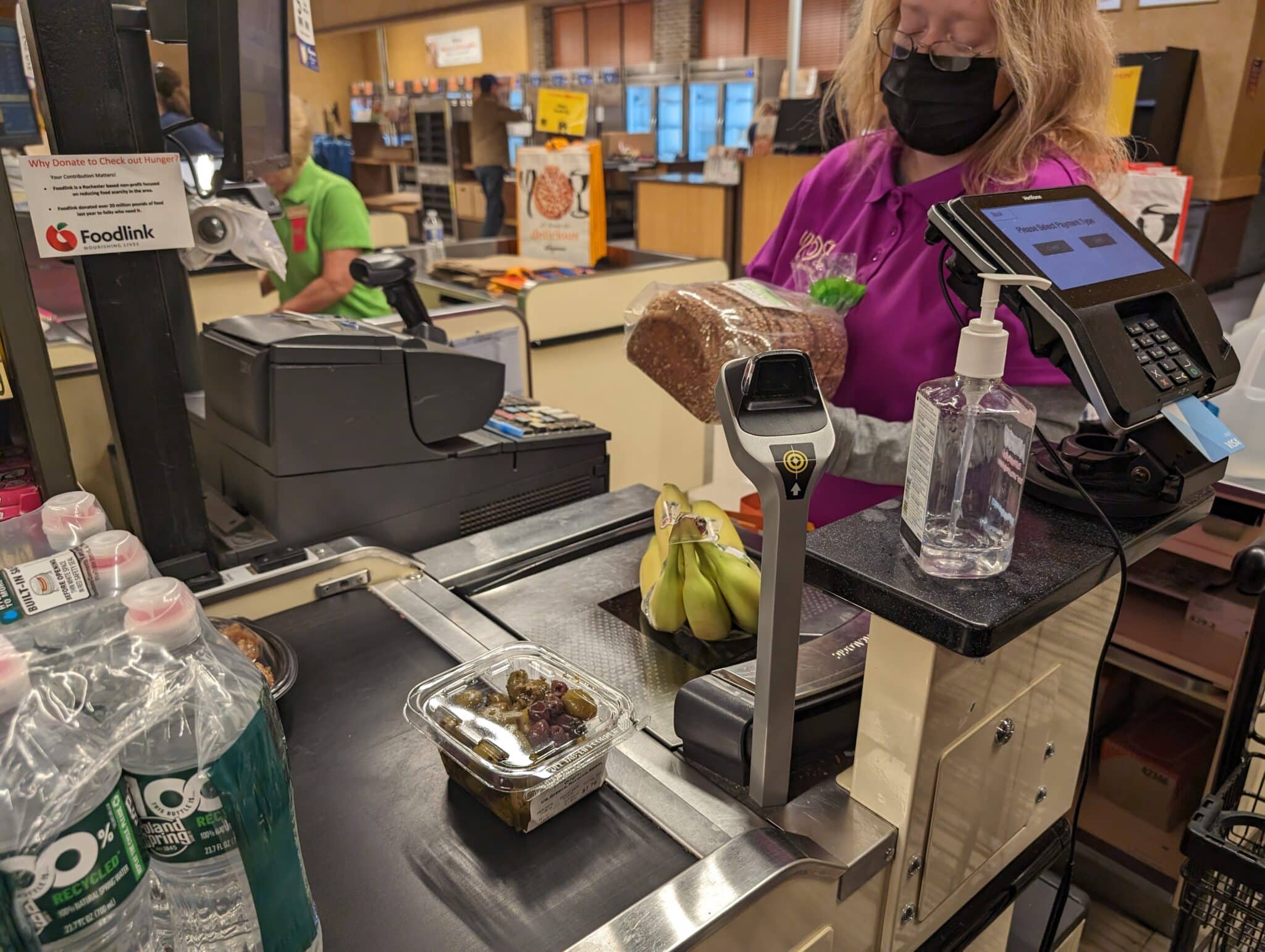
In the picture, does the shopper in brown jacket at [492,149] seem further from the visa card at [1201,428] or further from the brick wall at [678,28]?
the visa card at [1201,428]

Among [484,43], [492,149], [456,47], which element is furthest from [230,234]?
[456,47]

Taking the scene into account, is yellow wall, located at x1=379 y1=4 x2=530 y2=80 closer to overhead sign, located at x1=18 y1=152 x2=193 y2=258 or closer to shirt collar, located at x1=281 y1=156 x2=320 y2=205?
shirt collar, located at x1=281 y1=156 x2=320 y2=205

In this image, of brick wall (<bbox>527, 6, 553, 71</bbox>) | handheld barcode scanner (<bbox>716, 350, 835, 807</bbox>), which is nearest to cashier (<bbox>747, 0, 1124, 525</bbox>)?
handheld barcode scanner (<bbox>716, 350, 835, 807</bbox>)

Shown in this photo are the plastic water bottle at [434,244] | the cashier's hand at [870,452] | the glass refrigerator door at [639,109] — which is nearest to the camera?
the cashier's hand at [870,452]

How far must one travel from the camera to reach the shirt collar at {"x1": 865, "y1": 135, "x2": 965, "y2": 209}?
1.37 meters

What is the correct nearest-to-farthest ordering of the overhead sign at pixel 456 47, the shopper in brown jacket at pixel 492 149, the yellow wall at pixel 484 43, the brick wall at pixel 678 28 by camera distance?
the shopper in brown jacket at pixel 492 149, the brick wall at pixel 678 28, the yellow wall at pixel 484 43, the overhead sign at pixel 456 47

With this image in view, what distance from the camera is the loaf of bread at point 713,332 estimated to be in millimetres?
1154

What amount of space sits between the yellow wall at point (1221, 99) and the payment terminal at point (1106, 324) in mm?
1811

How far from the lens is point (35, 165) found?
950 mm

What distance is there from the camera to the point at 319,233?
9.55 ft

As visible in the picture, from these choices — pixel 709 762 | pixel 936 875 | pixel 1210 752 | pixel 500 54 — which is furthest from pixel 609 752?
pixel 500 54

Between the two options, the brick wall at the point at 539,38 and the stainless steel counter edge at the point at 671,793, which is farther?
the brick wall at the point at 539,38

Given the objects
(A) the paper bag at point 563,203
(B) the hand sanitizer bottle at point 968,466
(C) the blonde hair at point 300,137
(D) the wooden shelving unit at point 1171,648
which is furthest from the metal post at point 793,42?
(B) the hand sanitizer bottle at point 968,466

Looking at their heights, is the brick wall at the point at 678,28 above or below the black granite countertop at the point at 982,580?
above
